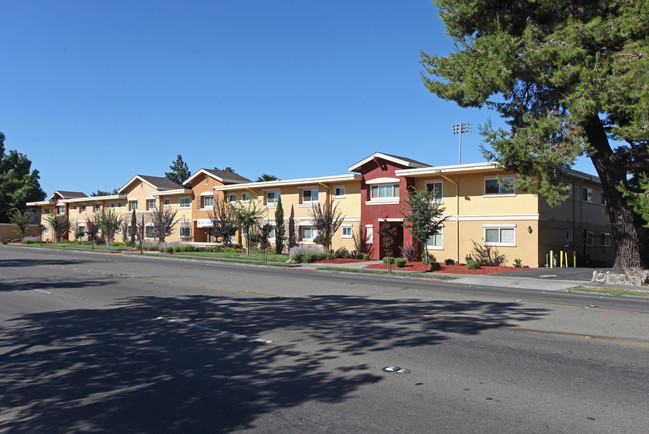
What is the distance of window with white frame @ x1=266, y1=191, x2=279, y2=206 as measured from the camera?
142ft

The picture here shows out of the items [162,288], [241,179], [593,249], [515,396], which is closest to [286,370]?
[515,396]

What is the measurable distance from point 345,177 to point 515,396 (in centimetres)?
3115

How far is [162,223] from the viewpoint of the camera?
5097 centimetres

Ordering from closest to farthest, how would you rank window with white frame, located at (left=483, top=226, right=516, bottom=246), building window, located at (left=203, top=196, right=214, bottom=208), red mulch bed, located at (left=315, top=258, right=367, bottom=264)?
window with white frame, located at (left=483, top=226, right=516, bottom=246), red mulch bed, located at (left=315, top=258, right=367, bottom=264), building window, located at (left=203, top=196, right=214, bottom=208)

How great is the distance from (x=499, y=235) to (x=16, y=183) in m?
82.4

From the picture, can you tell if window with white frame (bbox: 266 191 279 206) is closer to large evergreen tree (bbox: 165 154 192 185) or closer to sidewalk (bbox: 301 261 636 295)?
sidewalk (bbox: 301 261 636 295)

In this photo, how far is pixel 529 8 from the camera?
21219mm

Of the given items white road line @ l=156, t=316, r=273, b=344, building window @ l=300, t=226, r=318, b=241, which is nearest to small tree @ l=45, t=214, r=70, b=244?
building window @ l=300, t=226, r=318, b=241

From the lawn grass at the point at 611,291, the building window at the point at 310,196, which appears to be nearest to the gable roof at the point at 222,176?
the building window at the point at 310,196

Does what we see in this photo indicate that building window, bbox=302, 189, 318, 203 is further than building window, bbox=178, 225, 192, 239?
No

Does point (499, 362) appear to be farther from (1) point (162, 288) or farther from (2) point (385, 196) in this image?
(2) point (385, 196)

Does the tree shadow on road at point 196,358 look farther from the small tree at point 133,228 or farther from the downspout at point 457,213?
the small tree at point 133,228

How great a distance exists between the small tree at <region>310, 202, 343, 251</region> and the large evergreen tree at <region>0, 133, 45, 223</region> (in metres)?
66.4

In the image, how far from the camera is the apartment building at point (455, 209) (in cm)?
2861
